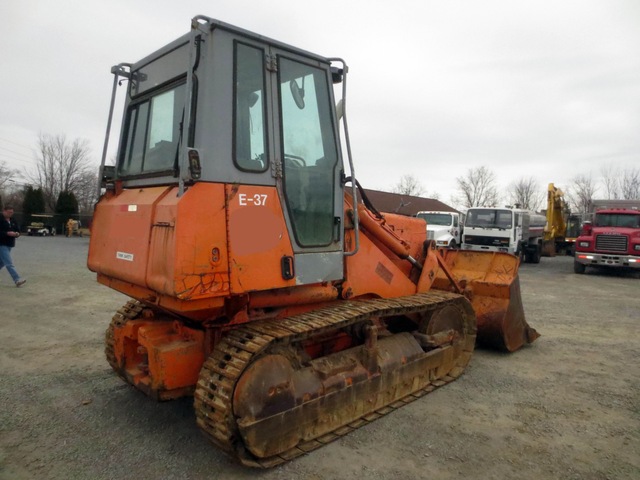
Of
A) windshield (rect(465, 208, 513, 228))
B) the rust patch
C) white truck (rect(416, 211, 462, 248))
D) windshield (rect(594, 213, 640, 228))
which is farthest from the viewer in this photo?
white truck (rect(416, 211, 462, 248))

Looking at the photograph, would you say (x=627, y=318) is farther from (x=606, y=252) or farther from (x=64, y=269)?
(x=64, y=269)

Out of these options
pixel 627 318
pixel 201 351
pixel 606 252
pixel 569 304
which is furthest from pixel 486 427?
pixel 606 252

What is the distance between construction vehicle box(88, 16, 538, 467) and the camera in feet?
10.4

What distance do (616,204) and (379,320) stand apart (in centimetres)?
1837

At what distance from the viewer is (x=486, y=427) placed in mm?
4004


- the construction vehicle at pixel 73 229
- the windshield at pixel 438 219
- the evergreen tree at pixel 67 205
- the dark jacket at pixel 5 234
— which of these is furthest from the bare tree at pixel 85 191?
the dark jacket at pixel 5 234

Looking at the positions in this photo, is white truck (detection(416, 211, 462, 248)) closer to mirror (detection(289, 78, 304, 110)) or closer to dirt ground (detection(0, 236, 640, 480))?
dirt ground (detection(0, 236, 640, 480))

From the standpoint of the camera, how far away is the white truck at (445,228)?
61.3ft

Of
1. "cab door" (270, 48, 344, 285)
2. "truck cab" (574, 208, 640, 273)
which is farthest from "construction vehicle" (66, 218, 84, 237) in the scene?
"cab door" (270, 48, 344, 285)

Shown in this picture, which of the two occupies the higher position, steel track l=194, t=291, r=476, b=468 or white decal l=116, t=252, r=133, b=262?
white decal l=116, t=252, r=133, b=262

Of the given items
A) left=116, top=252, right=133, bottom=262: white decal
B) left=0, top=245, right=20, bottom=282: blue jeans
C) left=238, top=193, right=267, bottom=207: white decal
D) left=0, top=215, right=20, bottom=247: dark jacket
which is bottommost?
left=0, top=245, right=20, bottom=282: blue jeans

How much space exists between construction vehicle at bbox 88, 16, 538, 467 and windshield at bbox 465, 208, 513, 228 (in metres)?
14.9

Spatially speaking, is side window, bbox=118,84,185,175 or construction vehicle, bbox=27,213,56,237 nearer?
side window, bbox=118,84,185,175

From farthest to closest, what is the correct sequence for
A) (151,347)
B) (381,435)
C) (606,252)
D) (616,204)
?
(616,204) < (606,252) < (381,435) < (151,347)
